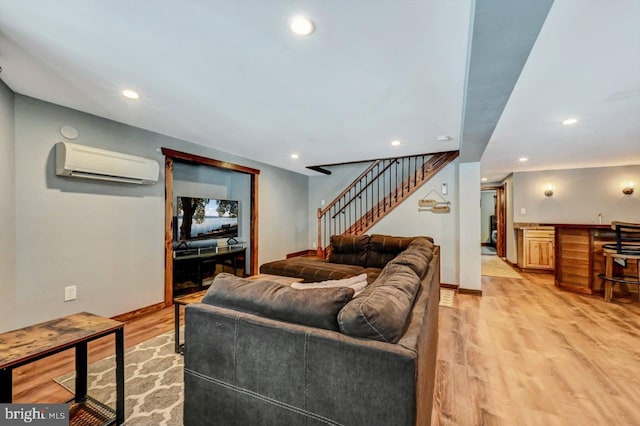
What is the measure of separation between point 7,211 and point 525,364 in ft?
14.6

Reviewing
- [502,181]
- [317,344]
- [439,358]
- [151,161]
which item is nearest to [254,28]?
[317,344]

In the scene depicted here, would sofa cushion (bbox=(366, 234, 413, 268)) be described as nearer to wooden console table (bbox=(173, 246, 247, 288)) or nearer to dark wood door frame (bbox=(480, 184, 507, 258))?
wooden console table (bbox=(173, 246, 247, 288))

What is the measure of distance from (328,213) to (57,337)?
209 inches

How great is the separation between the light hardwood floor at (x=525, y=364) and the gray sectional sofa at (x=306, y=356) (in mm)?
937

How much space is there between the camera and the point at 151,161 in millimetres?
3227

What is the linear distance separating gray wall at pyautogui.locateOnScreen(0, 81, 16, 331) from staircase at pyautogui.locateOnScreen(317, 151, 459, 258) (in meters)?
3.96

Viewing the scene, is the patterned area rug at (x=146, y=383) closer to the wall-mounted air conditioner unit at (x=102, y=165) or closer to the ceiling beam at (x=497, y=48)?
the wall-mounted air conditioner unit at (x=102, y=165)

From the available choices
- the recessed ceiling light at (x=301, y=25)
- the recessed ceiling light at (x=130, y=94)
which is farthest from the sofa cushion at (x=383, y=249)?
the recessed ceiling light at (x=130, y=94)

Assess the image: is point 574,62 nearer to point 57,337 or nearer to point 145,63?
point 145,63

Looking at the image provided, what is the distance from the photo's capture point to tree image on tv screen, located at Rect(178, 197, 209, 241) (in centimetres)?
395

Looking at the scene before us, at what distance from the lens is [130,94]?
237 cm

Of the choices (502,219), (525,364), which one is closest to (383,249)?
(525,364)

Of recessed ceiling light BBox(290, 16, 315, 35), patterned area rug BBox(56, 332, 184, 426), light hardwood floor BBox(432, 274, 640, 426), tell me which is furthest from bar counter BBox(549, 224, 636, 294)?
patterned area rug BBox(56, 332, 184, 426)

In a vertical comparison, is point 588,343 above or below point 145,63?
below
